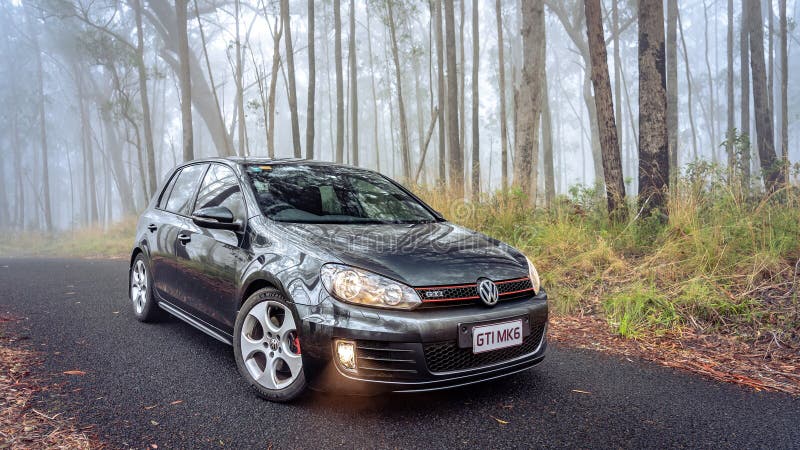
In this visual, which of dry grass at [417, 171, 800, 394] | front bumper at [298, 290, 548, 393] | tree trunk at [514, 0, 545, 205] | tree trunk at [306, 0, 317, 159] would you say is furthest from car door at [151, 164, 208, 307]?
tree trunk at [306, 0, 317, 159]

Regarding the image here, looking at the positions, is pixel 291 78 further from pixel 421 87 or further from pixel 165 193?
pixel 421 87

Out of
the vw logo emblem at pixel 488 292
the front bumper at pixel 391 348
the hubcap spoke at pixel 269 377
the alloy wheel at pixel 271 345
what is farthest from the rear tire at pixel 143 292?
the vw logo emblem at pixel 488 292

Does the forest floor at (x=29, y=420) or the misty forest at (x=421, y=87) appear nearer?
Result: the forest floor at (x=29, y=420)

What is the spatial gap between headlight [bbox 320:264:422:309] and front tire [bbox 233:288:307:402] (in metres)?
0.31

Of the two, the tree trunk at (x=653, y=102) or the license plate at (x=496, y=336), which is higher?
the tree trunk at (x=653, y=102)

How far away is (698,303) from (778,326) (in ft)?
1.94

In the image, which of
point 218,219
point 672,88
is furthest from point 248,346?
point 672,88

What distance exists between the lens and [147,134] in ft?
65.4

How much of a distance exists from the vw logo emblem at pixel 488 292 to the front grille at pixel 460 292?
0.09 ft

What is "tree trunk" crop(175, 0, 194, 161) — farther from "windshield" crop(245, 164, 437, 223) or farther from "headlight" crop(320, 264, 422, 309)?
"headlight" crop(320, 264, 422, 309)

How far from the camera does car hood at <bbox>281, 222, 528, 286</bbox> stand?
2686mm

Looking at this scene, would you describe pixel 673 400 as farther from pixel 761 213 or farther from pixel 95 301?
pixel 95 301

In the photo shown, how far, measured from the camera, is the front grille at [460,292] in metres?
2.60

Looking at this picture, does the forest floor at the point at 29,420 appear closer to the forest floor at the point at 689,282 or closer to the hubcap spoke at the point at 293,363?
the hubcap spoke at the point at 293,363
